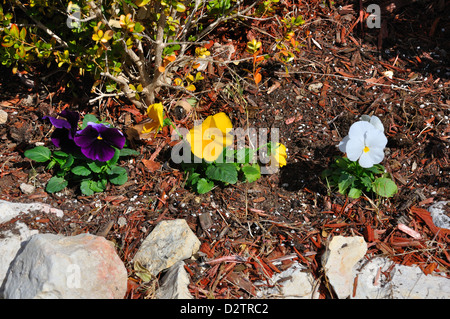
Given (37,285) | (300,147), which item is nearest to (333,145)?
(300,147)

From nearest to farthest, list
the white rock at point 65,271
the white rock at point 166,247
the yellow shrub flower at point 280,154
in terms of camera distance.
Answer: the white rock at point 65,271
the white rock at point 166,247
the yellow shrub flower at point 280,154

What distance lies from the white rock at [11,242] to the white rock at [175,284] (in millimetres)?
777

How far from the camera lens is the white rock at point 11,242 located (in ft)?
7.48

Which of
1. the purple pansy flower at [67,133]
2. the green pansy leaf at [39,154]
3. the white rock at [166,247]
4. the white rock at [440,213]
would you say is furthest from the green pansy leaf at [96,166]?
the white rock at [440,213]

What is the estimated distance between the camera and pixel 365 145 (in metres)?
2.46

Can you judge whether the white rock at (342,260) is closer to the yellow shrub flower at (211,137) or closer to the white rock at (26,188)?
→ the yellow shrub flower at (211,137)

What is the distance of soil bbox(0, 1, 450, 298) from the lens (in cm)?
247

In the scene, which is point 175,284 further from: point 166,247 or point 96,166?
point 96,166

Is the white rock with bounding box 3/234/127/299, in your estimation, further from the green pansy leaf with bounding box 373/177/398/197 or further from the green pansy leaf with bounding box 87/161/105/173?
the green pansy leaf with bounding box 373/177/398/197

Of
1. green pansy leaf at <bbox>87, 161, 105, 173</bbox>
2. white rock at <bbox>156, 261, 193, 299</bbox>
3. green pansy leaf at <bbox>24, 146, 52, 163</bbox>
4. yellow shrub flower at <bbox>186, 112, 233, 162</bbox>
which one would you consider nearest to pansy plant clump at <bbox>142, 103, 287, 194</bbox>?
yellow shrub flower at <bbox>186, 112, 233, 162</bbox>

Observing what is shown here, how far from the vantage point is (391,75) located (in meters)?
3.14

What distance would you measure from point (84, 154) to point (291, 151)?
4.20 feet

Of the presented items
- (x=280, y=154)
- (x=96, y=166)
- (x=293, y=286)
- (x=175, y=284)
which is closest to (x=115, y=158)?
(x=96, y=166)

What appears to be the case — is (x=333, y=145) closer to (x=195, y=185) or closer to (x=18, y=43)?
(x=195, y=185)
